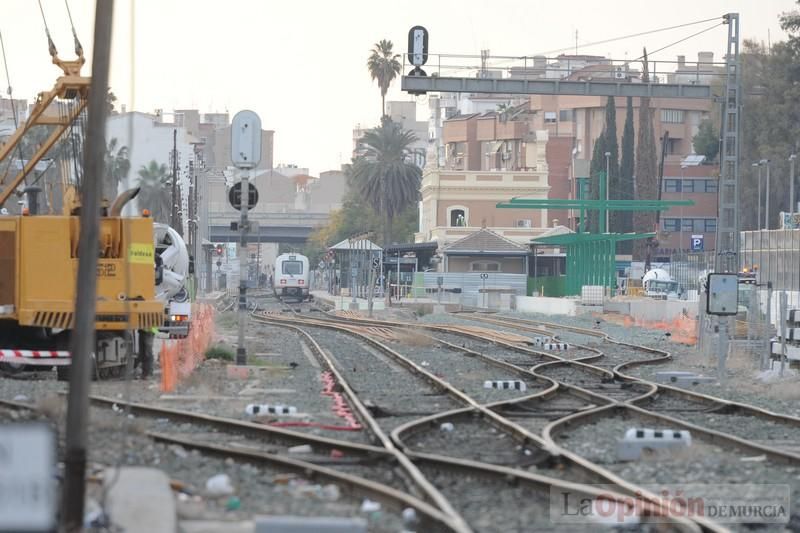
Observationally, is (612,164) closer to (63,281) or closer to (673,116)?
(673,116)

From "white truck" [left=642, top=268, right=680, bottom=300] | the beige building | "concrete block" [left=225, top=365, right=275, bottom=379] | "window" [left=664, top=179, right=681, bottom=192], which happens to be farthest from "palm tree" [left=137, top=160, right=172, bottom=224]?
"concrete block" [left=225, top=365, right=275, bottom=379]

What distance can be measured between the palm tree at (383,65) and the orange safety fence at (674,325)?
78670 millimetres

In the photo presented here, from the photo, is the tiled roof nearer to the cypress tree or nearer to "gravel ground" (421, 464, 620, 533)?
the cypress tree

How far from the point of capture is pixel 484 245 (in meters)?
96.1

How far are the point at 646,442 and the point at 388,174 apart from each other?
113 m

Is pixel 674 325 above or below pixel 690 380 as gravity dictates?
below

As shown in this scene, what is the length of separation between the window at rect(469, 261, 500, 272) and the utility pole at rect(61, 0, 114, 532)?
89.2 meters

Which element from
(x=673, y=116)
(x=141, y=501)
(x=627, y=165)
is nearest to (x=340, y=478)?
(x=141, y=501)

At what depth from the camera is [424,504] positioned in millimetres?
9750

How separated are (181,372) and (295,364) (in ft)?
13.0

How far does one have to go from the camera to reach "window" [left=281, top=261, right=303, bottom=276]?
105 meters

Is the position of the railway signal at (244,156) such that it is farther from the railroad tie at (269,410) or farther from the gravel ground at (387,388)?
the railroad tie at (269,410)

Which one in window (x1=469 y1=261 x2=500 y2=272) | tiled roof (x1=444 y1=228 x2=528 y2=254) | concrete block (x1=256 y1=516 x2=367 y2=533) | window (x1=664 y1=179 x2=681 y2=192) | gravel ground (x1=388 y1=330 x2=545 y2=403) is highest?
window (x1=664 y1=179 x2=681 y2=192)

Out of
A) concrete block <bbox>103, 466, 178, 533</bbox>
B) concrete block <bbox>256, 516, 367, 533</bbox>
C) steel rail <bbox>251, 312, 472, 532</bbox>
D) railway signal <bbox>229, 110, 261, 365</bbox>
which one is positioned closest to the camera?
concrete block <bbox>256, 516, 367, 533</bbox>
